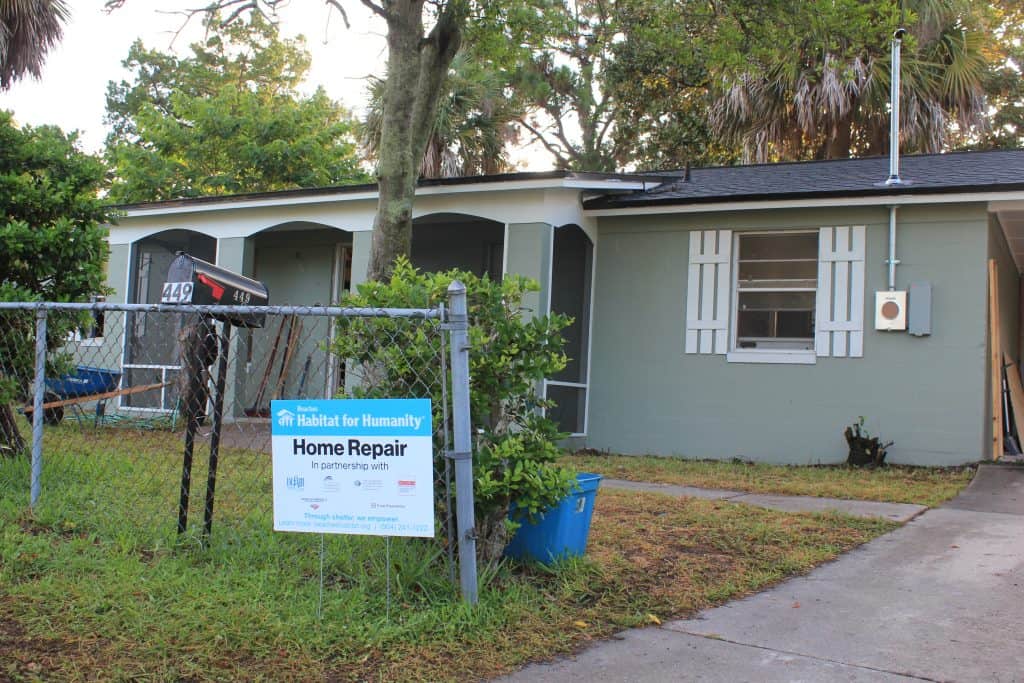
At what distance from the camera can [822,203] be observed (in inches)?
406

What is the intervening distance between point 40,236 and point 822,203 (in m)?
7.76

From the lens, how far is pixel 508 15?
34.1ft

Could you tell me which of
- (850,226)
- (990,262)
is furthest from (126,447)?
(990,262)

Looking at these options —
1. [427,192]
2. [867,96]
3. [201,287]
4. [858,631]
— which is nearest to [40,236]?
[201,287]

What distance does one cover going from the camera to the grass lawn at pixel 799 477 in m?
7.97

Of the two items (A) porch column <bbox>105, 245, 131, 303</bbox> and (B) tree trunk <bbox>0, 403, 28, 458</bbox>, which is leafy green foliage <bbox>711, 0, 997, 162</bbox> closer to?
(A) porch column <bbox>105, 245, 131, 303</bbox>

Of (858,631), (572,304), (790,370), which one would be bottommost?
(858,631)

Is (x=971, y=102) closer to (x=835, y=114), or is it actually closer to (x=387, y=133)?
(x=835, y=114)

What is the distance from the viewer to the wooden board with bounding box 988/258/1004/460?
10109mm

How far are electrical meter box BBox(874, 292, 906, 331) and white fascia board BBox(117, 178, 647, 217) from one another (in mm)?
3185

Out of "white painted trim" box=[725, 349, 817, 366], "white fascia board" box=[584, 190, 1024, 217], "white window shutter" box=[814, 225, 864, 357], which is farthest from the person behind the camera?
"white painted trim" box=[725, 349, 817, 366]

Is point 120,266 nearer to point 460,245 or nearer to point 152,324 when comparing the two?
point 152,324

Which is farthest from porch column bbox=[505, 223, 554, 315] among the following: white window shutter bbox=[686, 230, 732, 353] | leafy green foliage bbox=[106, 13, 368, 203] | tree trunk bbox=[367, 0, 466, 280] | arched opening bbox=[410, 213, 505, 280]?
leafy green foliage bbox=[106, 13, 368, 203]

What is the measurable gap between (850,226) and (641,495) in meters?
4.66
